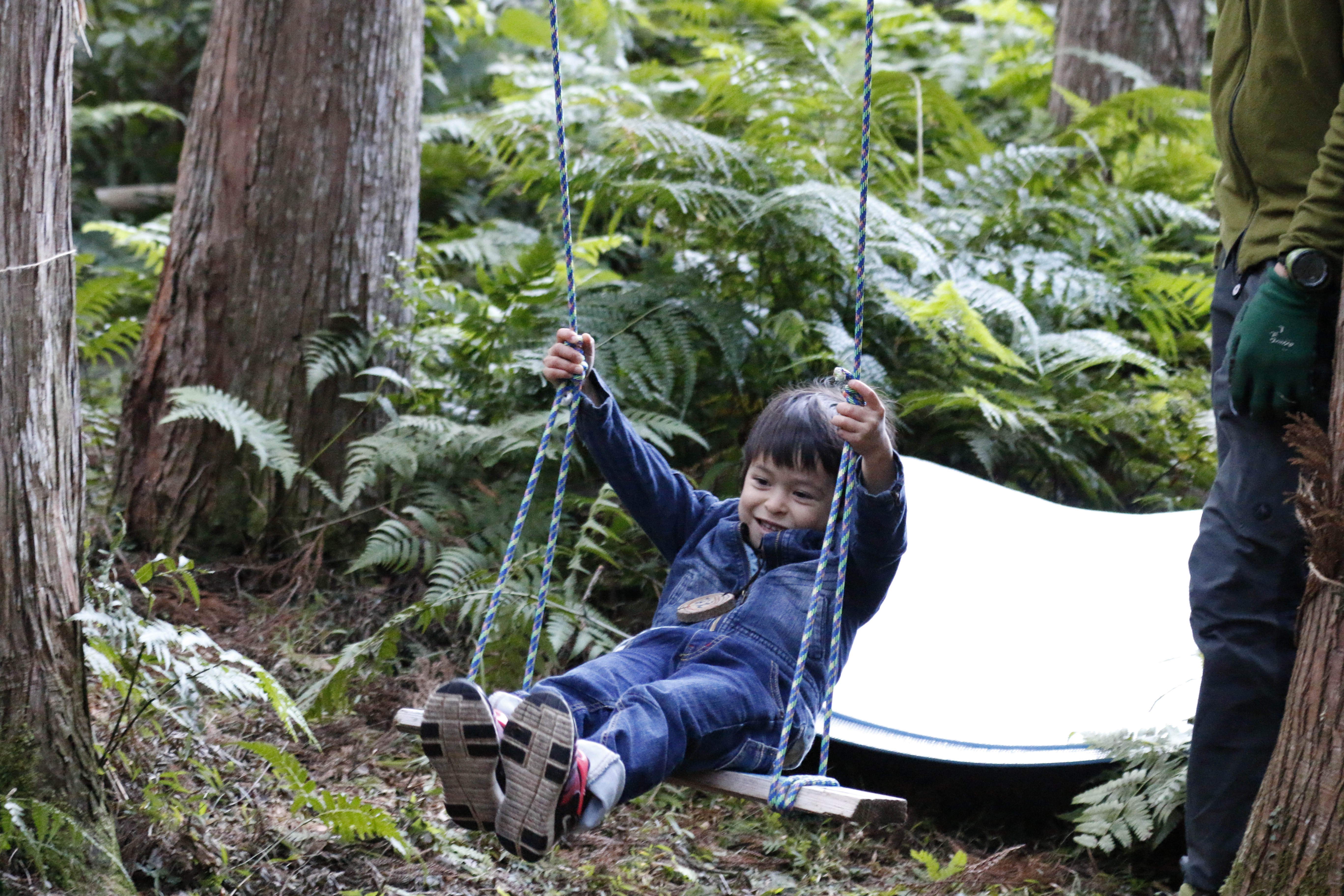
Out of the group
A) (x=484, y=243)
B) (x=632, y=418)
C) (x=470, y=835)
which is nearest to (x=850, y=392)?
(x=470, y=835)

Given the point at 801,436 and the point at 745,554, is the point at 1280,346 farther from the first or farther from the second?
the point at 745,554

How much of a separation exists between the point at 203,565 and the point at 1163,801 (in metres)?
3.08

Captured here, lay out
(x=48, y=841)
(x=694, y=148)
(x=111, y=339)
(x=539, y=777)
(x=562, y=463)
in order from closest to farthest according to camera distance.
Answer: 1. (x=539, y=777)
2. (x=48, y=841)
3. (x=562, y=463)
4. (x=694, y=148)
5. (x=111, y=339)

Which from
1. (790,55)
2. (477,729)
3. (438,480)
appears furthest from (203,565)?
(790,55)

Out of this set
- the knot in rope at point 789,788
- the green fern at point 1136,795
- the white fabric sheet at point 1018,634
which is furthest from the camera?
the white fabric sheet at point 1018,634

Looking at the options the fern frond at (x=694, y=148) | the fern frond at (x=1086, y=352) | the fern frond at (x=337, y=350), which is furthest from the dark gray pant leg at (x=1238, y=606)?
the fern frond at (x=337, y=350)

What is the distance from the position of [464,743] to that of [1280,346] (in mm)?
1619

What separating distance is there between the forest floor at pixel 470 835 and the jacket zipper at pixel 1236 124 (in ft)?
5.06

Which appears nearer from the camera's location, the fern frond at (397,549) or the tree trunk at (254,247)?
the fern frond at (397,549)

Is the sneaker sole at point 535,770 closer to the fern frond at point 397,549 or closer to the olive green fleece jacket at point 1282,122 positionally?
the olive green fleece jacket at point 1282,122

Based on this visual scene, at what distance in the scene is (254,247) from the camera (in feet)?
12.9

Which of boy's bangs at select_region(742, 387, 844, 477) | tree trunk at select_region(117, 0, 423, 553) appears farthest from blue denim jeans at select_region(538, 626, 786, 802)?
tree trunk at select_region(117, 0, 423, 553)

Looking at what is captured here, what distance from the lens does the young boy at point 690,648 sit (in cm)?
193

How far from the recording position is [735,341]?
161 inches
